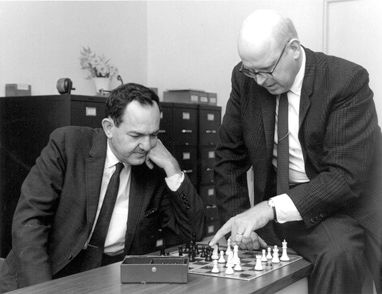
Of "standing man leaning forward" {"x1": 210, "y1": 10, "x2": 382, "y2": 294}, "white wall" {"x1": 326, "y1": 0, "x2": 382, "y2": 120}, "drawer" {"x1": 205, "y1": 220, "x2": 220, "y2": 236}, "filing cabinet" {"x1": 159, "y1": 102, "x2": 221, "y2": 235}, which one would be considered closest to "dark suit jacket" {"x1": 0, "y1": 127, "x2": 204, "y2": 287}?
"standing man leaning forward" {"x1": 210, "y1": 10, "x2": 382, "y2": 294}

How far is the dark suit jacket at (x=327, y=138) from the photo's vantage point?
84.4 inches

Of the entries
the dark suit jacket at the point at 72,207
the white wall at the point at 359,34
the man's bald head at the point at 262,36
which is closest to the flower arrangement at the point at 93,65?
the white wall at the point at 359,34

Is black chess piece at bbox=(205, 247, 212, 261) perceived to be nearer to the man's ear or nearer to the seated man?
the seated man

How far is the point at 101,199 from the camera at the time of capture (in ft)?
8.16

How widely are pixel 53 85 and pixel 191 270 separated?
3406 millimetres

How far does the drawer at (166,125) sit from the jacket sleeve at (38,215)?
2423mm

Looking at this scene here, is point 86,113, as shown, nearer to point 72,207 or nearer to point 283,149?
point 72,207

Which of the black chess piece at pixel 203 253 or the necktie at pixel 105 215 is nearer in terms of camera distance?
the black chess piece at pixel 203 253

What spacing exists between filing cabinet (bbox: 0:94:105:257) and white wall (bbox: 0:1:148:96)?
0.38 meters

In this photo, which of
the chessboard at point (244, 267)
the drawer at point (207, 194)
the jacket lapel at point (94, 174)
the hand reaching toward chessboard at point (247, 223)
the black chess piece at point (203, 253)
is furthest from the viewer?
the drawer at point (207, 194)

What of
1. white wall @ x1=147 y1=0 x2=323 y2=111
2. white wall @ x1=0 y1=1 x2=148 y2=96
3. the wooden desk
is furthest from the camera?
white wall @ x1=147 y1=0 x2=323 y2=111

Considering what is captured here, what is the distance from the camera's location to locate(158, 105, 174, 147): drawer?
4891 millimetres

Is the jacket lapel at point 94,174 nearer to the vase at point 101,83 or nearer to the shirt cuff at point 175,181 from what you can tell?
the shirt cuff at point 175,181

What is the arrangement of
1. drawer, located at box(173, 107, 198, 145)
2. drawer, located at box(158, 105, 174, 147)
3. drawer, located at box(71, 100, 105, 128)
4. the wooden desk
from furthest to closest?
drawer, located at box(173, 107, 198, 145), drawer, located at box(158, 105, 174, 147), drawer, located at box(71, 100, 105, 128), the wooden desk
